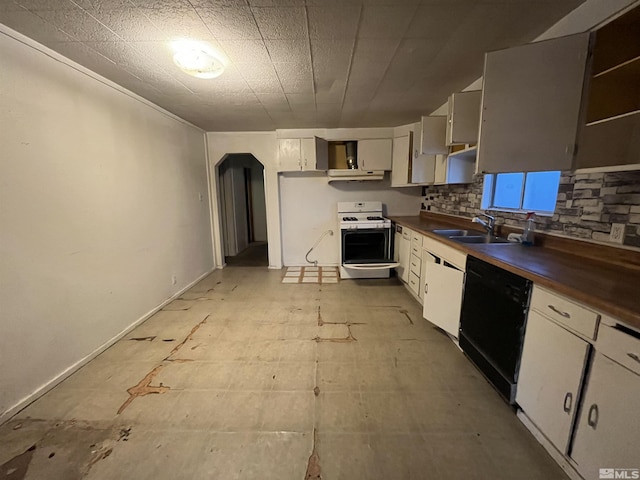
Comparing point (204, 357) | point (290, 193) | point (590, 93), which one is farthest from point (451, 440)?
point (290, 193)

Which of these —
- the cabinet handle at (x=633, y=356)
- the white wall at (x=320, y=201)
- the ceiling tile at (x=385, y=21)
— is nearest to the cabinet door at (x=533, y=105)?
the ceiling tile at (x=385, y=21)

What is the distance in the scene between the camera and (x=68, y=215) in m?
1.91

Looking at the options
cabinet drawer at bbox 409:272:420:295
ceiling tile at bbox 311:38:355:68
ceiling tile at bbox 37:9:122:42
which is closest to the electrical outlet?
cabinet drawer at bbox 409:272:420:295

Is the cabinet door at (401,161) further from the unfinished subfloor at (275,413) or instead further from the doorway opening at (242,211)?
the doorway opening at (242,211)

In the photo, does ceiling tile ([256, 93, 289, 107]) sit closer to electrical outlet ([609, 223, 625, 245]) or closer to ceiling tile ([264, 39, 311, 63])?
ceiling tile ([264, 39, 311, 63])

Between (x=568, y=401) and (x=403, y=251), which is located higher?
(x=403, y=251)

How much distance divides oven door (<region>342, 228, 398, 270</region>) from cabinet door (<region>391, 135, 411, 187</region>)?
801 millimetres

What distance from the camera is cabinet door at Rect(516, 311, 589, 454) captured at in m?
1.16

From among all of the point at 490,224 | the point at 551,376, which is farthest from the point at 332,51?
the point at 551,376

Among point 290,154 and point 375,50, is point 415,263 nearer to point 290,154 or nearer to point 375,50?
point 375,50

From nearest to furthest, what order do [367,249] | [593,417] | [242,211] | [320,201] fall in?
[593,417], [367,249], [320,201], [242,211]

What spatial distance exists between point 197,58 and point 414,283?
3.03m

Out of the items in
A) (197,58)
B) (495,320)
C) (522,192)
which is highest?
(197,58)

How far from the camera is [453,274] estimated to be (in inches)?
84.7
